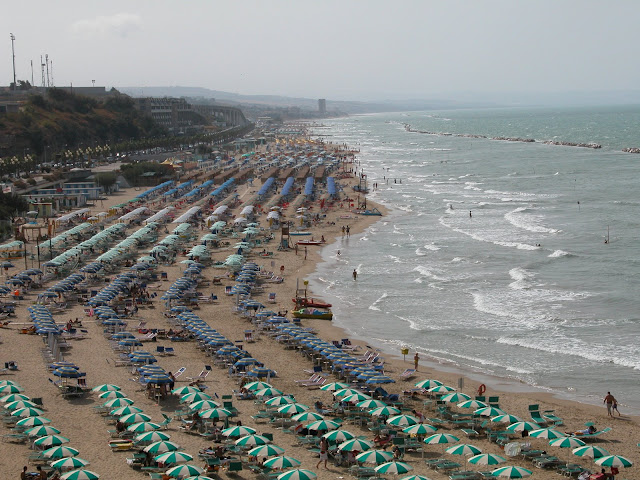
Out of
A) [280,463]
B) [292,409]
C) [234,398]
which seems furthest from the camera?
[234,398]

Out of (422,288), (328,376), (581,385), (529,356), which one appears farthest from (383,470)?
(422,288)

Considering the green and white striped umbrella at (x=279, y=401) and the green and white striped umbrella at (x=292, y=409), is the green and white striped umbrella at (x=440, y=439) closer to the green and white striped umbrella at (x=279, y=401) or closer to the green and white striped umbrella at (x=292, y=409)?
the green and white striped umbrella at (x=292, y=409)

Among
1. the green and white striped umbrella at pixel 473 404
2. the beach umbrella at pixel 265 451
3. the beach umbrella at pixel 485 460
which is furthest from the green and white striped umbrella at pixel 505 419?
the beach umbrella at pixel 265 451

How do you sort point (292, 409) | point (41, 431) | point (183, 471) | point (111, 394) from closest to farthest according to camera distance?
point (183, 471), point (41, 431), point (292, 409), point (111, 394)

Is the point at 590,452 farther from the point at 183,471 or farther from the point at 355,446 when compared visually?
the point at 183,471

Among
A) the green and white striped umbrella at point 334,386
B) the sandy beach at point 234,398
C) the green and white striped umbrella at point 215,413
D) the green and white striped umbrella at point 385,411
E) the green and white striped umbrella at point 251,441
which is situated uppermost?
the green and white striped umbrella at point 251,441

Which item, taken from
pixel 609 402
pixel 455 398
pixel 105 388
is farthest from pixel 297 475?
pixel 609 402

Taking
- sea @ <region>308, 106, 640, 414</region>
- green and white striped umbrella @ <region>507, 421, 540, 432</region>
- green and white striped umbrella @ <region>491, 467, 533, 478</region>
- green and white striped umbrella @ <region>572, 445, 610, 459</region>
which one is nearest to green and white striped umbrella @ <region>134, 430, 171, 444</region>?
green and white striped umbrella @ <region>491, 467, 533, 478</region>

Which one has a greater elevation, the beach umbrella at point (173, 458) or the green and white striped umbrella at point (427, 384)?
the beach umbrella at point (173, 458)
